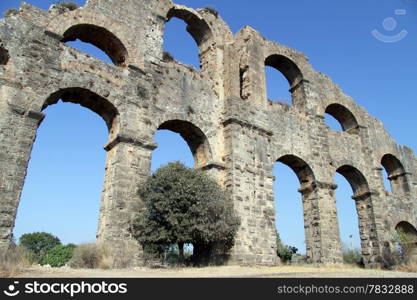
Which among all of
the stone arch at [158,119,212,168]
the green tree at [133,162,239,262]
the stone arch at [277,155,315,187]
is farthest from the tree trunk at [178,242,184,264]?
the stone arch at [277,155,315,187]

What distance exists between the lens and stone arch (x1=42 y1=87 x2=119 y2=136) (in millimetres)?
9761

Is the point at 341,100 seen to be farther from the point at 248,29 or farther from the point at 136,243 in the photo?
the point at 136,243

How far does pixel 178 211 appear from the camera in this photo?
9.31 m

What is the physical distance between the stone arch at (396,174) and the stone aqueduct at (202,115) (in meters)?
1.34

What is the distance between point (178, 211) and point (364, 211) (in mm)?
11181

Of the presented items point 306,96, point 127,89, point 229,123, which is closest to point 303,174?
point 306,96

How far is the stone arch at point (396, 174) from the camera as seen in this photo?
65.0 ft

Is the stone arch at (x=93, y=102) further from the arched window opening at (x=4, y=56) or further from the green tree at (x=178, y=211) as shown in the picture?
the green tree at (x=178, y=211)

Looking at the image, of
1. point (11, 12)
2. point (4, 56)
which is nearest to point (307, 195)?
point (4, 56)

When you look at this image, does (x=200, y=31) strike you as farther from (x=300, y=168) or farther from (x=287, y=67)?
(x=300, y=168)

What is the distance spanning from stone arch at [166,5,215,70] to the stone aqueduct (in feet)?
0.14

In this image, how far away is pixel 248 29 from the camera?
578 inches

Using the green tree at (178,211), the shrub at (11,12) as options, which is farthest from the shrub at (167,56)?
the shrub at (11,12)

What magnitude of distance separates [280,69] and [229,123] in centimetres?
582
